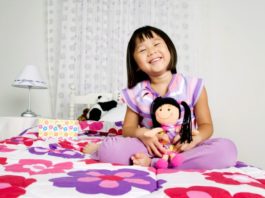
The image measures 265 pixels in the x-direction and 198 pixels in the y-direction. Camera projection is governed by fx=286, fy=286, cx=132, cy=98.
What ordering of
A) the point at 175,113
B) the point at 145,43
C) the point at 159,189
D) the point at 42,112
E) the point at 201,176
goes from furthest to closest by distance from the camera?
the point at 42,112, the point at 145,43, the point at 175,113, the point at 201,176, the point at 159,189

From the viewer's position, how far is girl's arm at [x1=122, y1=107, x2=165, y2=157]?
949 millimetres

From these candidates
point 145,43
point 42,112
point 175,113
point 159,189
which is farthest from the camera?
point 42,112

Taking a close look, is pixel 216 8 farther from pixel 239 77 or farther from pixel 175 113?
pixel 175 113

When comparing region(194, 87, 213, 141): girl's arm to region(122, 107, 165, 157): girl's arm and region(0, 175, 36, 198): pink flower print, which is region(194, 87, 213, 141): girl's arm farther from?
region(0, 175, 36, 198): pink flower print

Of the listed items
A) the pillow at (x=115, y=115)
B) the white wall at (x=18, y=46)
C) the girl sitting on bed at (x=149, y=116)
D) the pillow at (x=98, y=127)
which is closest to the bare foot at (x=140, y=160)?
the girl sitting on bed at (x=149, y=116)

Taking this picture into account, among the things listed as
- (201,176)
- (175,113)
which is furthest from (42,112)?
(201,176)

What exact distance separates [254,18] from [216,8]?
343 millimetres

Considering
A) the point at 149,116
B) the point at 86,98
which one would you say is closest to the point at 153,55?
the point at 149,116

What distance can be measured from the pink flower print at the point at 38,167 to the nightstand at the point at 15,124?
5.13ft

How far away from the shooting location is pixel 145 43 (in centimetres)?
118

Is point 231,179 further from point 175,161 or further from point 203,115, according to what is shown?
point 203,115

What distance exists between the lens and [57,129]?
1455 millimetres

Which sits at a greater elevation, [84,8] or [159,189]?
[84,8]

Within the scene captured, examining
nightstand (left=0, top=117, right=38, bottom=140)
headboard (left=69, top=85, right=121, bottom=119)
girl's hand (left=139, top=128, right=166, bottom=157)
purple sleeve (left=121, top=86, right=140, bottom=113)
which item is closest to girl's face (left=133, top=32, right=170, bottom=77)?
purple sleeve (left=121, top=86, right=140, bottom=113)
